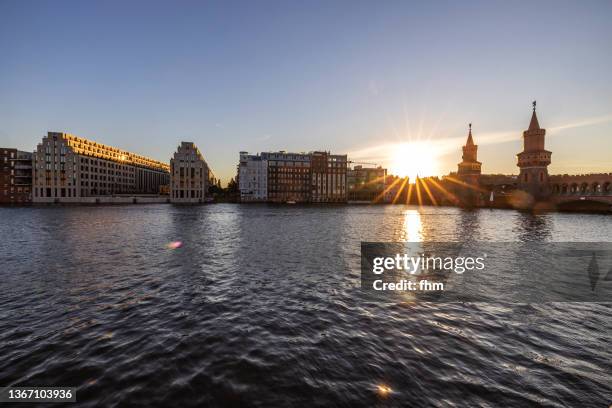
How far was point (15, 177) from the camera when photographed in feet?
470

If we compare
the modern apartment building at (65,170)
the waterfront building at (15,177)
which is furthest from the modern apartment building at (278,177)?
the waterfront building at (15,177)

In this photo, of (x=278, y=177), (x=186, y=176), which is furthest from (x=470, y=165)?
(x=186, y=176)

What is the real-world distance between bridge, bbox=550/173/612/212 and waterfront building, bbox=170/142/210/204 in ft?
615

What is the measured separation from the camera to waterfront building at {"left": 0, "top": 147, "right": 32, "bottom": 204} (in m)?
141

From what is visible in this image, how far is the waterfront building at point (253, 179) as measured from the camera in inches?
7290

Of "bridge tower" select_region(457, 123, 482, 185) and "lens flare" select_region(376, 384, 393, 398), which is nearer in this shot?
"lens flare" select_region(376, 384, 393, 398)

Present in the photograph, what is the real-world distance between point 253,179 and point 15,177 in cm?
12534

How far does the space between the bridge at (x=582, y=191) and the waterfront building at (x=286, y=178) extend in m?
136

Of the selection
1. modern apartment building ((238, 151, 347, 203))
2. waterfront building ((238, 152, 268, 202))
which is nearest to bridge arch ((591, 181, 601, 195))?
modern apartment building ((238, 151, 347, 203))

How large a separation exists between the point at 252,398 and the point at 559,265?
100 feet

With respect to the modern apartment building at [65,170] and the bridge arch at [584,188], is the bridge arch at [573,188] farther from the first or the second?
the modern apartment building at [65,170]

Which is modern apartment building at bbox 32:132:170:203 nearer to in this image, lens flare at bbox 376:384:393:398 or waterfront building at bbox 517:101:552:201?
lens flare at bbox 376:384:393:398

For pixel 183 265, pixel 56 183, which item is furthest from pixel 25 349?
pixel 56 183

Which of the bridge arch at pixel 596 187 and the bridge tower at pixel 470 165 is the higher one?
the bridge tower at pixel 470 165
